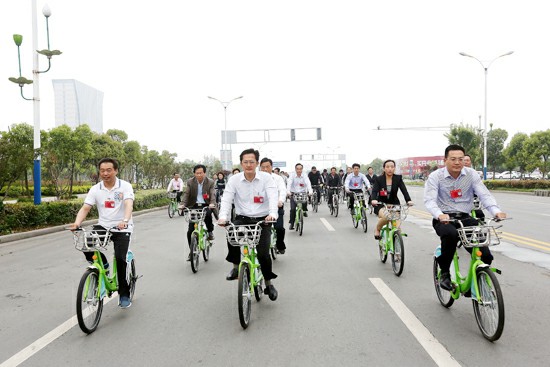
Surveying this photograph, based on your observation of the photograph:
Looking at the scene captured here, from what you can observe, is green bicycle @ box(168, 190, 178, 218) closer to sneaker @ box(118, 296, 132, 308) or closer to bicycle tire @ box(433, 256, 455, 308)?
sneaker @ box(118, 296, 132, 308)

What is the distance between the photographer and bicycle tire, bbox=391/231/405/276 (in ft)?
20.1

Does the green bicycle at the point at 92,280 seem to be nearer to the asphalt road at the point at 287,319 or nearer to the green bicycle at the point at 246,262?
the asphalt road at the point at 287,319

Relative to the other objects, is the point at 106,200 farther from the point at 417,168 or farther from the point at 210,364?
the point at 417,168

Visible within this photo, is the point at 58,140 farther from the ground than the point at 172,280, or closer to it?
farther from the ground

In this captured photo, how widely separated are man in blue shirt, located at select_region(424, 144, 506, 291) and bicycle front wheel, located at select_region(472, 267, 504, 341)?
1.58 ft

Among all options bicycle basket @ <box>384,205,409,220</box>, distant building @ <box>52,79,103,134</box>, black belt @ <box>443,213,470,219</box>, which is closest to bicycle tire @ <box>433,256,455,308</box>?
black belt @ <box>443,213,470,219</box>

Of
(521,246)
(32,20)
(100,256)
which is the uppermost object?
(32,20)

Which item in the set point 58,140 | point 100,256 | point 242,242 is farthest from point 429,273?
point 58,140

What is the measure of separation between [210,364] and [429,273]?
13.7ft

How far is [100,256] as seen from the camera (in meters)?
4.50

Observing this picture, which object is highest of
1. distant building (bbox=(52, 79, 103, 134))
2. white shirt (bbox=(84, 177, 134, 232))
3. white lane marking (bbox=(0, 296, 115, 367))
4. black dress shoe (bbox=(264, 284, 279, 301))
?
distant building (bbox=(52, 79, 103, 134))

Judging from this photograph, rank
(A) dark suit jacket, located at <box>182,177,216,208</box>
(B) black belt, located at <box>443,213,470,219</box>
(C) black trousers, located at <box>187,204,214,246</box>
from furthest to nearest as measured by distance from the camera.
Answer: (A) dark suit jacket, located at <box>182,177,216,208</box> < (C) black trousers, located at <box>187,204,214,246</box> < (B) black belt, located at <box>443,213,470,219</box>

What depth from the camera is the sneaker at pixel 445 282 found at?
14.3ft

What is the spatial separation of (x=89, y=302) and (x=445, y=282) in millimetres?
3741
